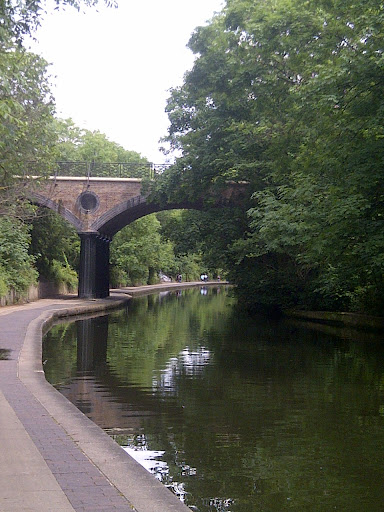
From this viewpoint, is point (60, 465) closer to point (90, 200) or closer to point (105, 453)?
point (105, 453)

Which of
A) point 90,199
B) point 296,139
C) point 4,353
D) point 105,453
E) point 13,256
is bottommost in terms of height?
point 105,453

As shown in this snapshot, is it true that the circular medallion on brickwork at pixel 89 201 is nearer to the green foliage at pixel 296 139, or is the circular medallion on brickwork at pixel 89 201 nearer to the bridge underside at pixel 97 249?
the bridge underside at pixel 97 249

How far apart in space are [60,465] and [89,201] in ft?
98.1

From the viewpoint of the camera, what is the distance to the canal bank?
14.5 feet

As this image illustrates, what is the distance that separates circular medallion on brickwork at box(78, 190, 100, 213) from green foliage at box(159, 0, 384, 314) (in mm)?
4448

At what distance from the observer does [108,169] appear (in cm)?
3669

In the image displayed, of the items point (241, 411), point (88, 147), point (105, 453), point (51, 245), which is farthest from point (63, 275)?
point (105, 453)

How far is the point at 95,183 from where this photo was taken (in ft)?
113

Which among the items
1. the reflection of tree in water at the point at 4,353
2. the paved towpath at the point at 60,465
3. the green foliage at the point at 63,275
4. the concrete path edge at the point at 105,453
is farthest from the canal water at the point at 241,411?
the green foliage at the point at 63,275

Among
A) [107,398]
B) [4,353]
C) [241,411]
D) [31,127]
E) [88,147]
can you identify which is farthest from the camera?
[88,147]

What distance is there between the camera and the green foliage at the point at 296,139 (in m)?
15.4

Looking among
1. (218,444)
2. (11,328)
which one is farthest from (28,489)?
(11,328)

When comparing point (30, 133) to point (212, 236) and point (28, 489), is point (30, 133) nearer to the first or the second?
point (212, 236)

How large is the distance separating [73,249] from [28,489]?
43520 mm
